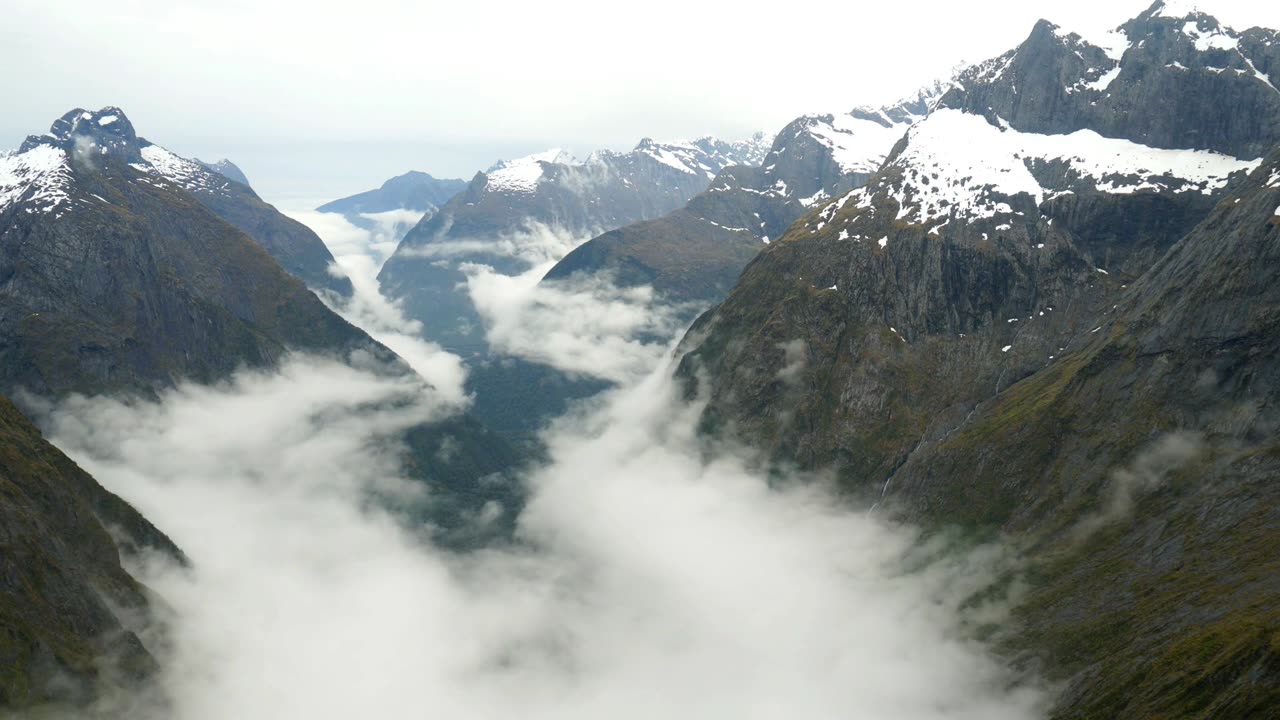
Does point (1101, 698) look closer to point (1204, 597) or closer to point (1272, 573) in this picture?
point (1204, 597)

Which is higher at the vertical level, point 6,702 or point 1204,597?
point 1204,597

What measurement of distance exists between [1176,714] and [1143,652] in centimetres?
3546

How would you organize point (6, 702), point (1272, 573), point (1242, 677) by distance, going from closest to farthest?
1. point (1242, 677)
2. point (6, 702)
3. point (1272, 573)

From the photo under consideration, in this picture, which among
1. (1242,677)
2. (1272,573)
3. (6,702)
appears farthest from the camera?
(1272,573)

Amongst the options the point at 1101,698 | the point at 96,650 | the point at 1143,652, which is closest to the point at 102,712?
the point at 96,650

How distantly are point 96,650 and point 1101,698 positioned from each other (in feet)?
793

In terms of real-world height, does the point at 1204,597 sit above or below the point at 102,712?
above

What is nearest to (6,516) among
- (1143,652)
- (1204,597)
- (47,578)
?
(47,578)

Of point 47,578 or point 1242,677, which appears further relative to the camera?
point 47,578

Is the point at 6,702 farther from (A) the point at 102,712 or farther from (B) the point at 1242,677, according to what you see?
(B) the point at 1242,677

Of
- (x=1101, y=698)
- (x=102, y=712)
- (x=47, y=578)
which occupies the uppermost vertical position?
(x=47, y=578)

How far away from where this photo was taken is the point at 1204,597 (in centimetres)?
19450

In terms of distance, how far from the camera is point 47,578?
194875 millimetres

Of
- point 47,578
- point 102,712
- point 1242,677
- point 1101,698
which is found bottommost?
point 102,712
